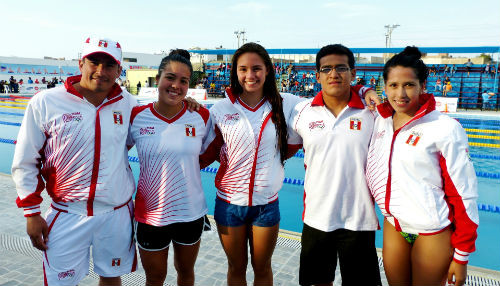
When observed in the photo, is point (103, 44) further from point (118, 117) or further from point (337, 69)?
point (337, 69)

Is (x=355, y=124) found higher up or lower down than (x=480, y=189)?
higher up

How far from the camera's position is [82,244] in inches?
82.0

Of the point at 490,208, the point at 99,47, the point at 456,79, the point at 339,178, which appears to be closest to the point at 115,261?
the point at 99,47

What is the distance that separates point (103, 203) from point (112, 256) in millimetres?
352

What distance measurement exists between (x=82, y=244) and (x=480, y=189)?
6508 millimetres

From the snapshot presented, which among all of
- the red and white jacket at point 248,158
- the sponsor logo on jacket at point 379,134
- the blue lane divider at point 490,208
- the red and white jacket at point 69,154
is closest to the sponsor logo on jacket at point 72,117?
the red and white jacket at point 69,154

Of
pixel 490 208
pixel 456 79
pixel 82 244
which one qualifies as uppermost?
pixel 456 79

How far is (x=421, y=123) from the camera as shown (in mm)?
1868

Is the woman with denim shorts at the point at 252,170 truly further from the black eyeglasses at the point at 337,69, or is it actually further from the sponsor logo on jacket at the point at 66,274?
the sponsor logo on jacket at the point at 66,274

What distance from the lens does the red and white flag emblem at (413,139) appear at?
72.6 inches

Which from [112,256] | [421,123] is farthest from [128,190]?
[421,123]

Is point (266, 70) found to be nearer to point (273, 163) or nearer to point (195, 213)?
point (273, 163)

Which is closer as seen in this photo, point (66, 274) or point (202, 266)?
point (66, 274)

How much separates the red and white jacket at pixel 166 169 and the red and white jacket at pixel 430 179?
47.2 inches
